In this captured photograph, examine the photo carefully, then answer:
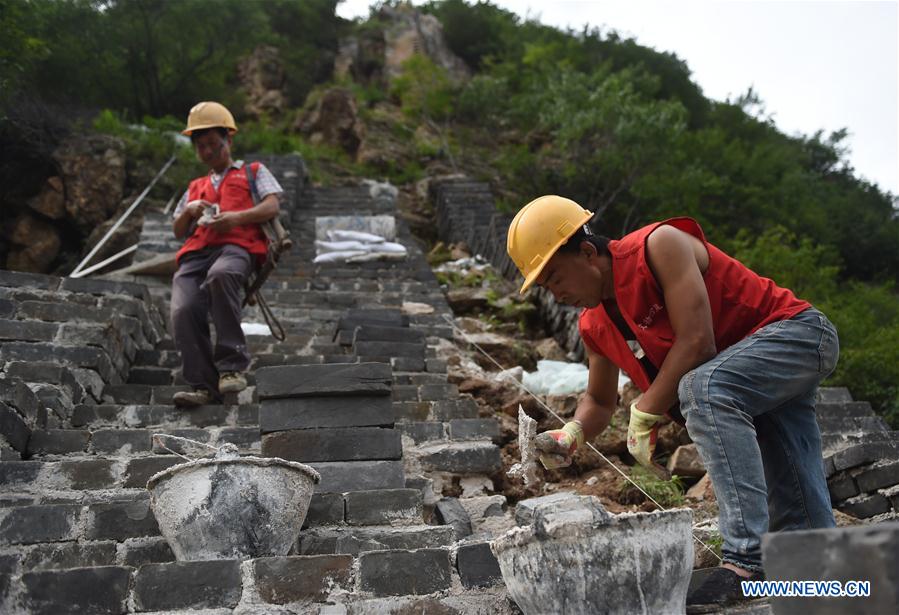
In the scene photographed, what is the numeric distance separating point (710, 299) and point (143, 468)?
7.78 feet

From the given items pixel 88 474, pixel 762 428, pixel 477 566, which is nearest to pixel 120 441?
pixel 88 474

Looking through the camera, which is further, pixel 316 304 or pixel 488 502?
pixel 316 304

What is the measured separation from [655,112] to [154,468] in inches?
437

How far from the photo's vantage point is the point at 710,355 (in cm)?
236

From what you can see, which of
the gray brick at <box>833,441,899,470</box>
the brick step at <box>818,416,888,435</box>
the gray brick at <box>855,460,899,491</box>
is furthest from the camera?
the brick step at <box>818,416,888,435</box>

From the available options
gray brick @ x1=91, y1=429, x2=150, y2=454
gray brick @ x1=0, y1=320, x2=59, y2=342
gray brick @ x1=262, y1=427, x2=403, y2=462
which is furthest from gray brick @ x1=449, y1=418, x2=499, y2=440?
gray brick @ x1=0, y1=320, x2=59, y2=342

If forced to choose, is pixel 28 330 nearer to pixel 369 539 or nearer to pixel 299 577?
pixel 369 539

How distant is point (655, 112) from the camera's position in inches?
502

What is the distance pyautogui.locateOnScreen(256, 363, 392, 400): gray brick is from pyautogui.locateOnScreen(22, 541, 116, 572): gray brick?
0.78 metres

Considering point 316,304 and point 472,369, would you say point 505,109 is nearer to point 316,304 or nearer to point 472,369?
point 316,304

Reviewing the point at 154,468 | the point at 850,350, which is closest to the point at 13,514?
the point at 154,468

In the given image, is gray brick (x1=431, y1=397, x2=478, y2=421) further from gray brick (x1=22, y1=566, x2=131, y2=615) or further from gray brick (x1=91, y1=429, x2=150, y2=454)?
gray brick (x1=22, y1=566, x2=131, y2=615)

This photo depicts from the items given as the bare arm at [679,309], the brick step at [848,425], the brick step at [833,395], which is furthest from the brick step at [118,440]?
the brick step at [833,395]

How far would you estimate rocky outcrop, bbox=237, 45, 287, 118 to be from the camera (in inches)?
714
